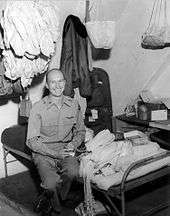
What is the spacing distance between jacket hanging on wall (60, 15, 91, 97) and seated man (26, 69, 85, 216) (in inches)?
25.8

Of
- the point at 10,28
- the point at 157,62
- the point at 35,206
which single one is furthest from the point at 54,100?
the point at 157,62

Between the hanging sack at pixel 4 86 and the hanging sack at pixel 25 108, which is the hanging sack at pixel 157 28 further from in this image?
the hanging sack at pixel 4 86

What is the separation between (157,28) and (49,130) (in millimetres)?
2162

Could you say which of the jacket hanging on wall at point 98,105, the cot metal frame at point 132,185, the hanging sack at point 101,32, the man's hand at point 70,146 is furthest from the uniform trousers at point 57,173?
the hanging sack at point 101,32

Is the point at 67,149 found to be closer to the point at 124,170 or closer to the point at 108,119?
the point at 124,170

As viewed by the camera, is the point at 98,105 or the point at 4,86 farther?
the point at 98,105

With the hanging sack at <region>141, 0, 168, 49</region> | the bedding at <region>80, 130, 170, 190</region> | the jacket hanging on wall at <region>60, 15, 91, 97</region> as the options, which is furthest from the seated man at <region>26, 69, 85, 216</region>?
the hanging sack at <region>141, 0, 168, 49</region>

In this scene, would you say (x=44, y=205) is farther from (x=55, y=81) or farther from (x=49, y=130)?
(x=55, y=81)

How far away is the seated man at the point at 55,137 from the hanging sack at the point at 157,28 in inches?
63.5

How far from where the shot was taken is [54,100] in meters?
3.93

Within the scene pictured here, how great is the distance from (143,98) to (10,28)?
2.24 m

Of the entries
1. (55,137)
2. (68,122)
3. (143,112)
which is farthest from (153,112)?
(55,137)

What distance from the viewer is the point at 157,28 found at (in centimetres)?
512

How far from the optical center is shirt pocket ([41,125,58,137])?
13.0 feet
